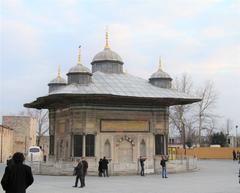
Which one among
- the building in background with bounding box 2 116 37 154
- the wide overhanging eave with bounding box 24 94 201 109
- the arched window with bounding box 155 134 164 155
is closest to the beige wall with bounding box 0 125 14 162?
the building in background with bounding box 2 116 37 154

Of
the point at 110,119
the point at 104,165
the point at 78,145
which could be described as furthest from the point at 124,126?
the point at 104,165

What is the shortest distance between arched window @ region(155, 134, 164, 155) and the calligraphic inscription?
990 mm

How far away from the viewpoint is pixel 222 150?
53906mm

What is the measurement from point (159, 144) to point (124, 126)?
2876 millimetres

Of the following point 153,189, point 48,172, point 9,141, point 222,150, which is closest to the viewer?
point 153,189

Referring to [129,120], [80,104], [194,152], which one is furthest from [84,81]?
[194,152]

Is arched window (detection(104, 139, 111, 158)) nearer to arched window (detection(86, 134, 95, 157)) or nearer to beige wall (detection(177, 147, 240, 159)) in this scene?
arched window (detection(86, 134, 95, 157))

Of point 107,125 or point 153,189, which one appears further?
point 107,125

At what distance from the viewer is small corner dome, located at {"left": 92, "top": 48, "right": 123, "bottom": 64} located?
33078 mm

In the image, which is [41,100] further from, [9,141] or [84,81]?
[9,141]

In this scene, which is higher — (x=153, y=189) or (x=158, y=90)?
(x=158, y=90)

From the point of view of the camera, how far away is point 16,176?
291 inches

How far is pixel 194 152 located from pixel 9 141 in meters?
22.0

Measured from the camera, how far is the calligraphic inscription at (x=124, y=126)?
27.4 meters
